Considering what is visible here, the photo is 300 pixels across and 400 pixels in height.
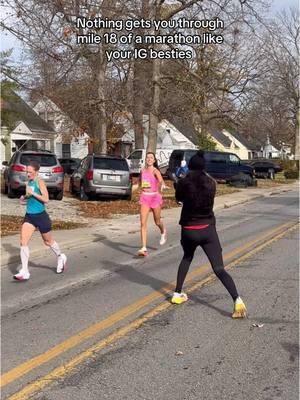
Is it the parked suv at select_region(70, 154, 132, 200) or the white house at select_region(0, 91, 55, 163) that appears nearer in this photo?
the parked suv at select_region(70, 154, 132, 200)

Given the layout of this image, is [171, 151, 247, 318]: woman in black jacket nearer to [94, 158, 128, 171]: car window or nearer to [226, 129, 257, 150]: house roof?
[94, 158, 128, 171]: car window

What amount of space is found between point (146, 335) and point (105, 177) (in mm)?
14625

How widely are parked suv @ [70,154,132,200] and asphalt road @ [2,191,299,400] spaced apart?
10301 millimetres

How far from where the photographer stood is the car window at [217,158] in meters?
35.2

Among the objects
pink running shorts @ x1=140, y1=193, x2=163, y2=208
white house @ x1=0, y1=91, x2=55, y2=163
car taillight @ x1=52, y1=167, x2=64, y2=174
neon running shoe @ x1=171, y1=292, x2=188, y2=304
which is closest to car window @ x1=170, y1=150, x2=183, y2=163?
car taillight @ x1=52, y1=167, x2=64, y2=174

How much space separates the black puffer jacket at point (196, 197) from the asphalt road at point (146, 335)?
1033 millimetres

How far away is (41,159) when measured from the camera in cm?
1966

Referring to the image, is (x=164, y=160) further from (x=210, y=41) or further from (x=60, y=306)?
(x=60, y=306)

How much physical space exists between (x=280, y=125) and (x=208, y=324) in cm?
9355

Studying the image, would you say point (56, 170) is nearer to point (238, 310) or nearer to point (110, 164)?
point (110, 164)

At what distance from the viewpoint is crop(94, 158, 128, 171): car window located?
66.0 ft

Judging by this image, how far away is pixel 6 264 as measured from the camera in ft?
31.8

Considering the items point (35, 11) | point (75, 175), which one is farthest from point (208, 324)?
point (75, 175)

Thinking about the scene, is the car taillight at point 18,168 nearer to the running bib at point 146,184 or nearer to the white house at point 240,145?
the running bib at point 146,184
